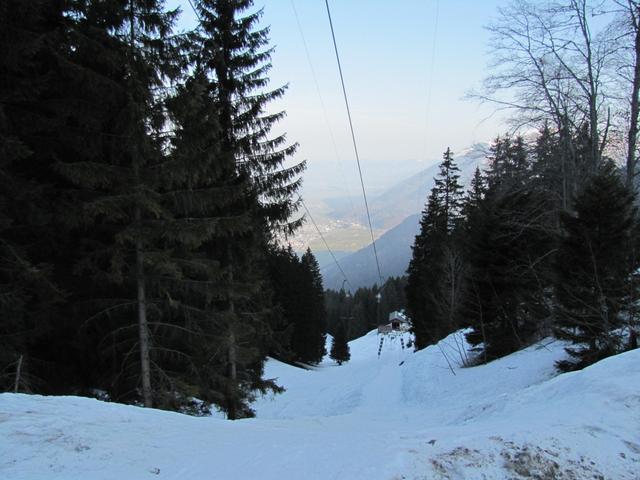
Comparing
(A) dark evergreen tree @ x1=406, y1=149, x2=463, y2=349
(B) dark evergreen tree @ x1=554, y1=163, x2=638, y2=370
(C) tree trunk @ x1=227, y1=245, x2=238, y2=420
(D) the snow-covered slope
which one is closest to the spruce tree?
(C) tree trunk @ x1=227, y1=245, x2=238, y2=420

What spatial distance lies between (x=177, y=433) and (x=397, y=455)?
2126 millimetres

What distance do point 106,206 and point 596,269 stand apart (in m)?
10.3

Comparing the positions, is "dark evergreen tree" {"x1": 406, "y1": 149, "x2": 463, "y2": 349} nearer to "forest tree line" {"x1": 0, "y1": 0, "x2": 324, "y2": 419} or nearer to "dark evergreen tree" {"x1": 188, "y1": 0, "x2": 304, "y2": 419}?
"dark evergreen tree" {"x1": 188, "y1": 0, "x2": 304, "y2": 419}

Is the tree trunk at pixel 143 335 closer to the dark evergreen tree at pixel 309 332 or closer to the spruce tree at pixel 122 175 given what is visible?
the spruce tree at pixel 122 175

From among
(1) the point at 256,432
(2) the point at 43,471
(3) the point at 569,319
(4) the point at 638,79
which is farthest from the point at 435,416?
(4) the point at 638,79

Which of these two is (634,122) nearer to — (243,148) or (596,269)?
(596,269)

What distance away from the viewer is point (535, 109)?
15.2 m

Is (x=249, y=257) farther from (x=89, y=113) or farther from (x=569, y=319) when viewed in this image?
(x=569, y=319)

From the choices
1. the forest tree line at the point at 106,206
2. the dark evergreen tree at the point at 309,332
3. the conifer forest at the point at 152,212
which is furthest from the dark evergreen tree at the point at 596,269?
the dark evergreen tree at the point at 309,332

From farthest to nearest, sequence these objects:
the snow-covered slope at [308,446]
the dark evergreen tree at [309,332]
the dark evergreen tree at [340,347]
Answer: the dark evergreen tree at [340,347], the dark evergreen tree at [309,332], the snow-covered slope at [308,446]

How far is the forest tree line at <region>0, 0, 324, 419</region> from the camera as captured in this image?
7434 millimetres

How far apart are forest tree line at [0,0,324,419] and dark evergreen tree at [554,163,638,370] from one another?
7.74 meters

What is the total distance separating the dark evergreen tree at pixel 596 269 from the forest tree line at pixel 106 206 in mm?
7740

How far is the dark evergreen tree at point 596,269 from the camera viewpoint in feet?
32.3
